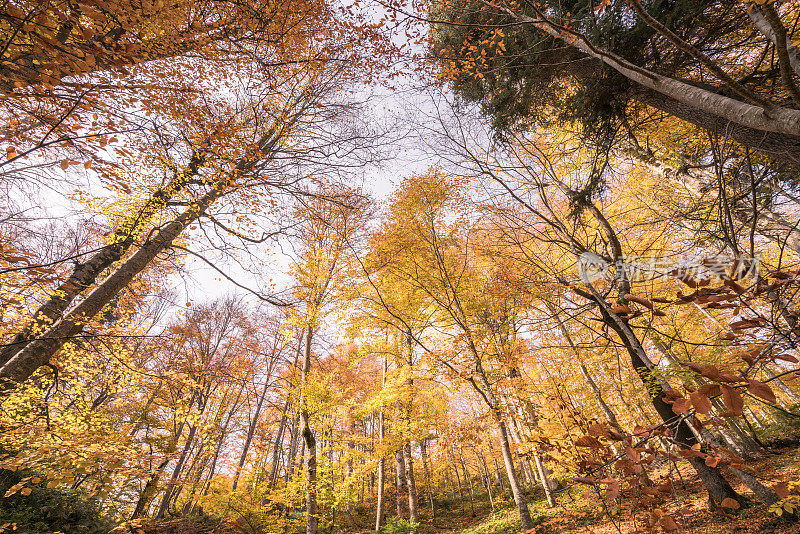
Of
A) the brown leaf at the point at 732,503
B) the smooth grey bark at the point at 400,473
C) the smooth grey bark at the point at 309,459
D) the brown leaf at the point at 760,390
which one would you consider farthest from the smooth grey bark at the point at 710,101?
the smooth grey bark at the point at 400,473

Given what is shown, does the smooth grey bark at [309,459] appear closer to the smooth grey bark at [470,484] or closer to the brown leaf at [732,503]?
the brown leaf at [732,503]

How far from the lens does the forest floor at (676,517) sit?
403cm

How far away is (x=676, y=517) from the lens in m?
5.49

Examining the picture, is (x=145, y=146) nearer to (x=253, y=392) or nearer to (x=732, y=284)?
(x=253, y=392)

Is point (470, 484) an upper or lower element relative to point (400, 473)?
upper

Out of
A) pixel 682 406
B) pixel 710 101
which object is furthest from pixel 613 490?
pixel 710 101

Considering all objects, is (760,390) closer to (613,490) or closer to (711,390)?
(711,390)

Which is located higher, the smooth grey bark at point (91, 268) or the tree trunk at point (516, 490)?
the smooth grey bark at point (91, 268)

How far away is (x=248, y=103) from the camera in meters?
6.52

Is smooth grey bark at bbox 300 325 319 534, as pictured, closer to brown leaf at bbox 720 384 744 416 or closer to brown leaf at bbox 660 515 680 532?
brown leaf at bbox 660 515 680 532

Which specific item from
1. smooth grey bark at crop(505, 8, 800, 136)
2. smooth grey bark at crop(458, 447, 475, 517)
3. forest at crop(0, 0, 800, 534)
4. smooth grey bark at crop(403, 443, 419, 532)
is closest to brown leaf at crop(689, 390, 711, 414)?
forest at crop(0, 0, 800, 534)

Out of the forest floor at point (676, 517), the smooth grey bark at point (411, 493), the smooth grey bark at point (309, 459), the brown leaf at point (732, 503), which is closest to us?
the brown leaf at point (732, 503)

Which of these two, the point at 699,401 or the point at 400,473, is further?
the point at 400,473

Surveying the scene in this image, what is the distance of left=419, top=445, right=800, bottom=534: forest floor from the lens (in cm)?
403
